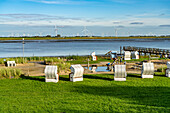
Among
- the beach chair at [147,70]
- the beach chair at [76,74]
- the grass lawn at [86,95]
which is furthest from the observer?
the beach chair at [147,70]

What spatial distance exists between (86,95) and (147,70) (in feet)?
21.7

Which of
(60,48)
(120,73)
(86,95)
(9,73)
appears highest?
(60,48)

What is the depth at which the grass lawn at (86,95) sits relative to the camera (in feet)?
33.9

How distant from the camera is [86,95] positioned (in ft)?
40.9

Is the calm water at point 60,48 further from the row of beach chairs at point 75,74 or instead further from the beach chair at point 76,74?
the beach chair at point 76,74

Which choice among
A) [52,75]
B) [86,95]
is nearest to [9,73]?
[52,75]

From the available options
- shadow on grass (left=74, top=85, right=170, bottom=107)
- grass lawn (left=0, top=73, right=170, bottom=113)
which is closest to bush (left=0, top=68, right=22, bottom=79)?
grass lawn (left=0, top=73, right=170, bottom=113)

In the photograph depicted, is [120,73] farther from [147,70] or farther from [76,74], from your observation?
[76,74]

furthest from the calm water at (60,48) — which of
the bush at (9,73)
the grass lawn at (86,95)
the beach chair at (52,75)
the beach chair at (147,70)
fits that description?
the grass lawn at (86,95)

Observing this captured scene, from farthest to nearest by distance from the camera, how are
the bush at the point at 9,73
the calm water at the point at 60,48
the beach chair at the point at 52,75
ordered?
the calm water at the point at 60,48, the bush at the point at 9,73, the beach chair at the point at 52,75

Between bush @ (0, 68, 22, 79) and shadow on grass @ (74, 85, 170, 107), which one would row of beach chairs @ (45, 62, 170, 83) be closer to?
shadow on grass @ (74, 85, 170, 107)

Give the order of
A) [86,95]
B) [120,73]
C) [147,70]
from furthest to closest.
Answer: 1. [147,70]
2. [120,73]
3. [86,95]

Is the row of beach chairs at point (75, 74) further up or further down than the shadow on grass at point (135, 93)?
further up

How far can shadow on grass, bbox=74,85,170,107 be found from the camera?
1123cm
